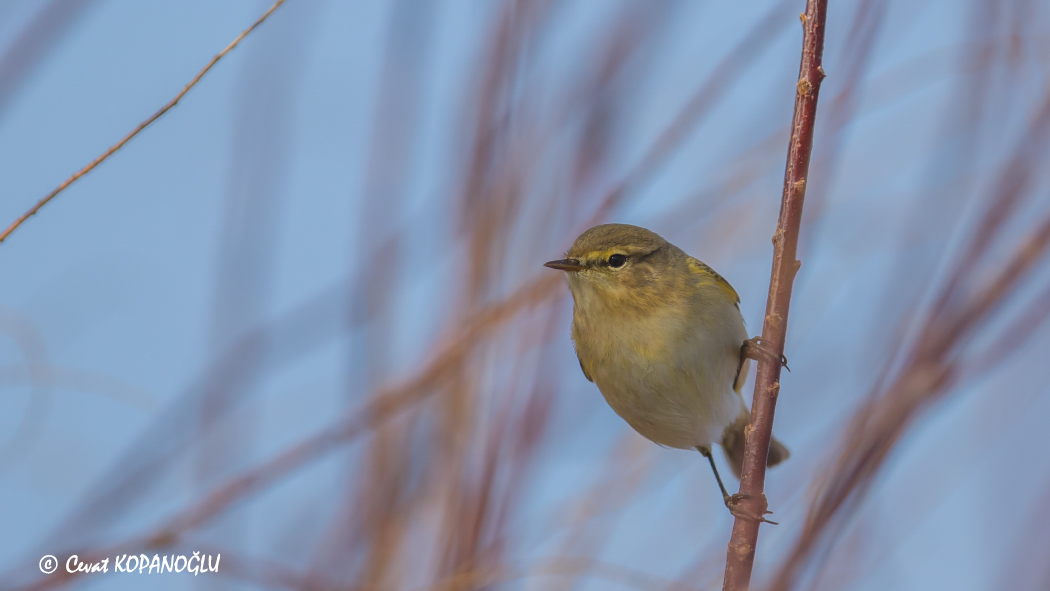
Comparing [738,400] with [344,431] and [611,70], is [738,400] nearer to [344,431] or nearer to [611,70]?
[611,70]

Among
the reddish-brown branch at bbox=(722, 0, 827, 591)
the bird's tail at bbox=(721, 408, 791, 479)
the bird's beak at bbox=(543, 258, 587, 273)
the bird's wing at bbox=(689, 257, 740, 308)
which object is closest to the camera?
the reddish-brown branch at bbox=(722, 0, 827, 591)

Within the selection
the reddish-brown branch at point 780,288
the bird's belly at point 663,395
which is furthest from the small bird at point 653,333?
the reddish-brown branch at point 780,288

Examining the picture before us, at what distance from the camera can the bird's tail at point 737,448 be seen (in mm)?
3379

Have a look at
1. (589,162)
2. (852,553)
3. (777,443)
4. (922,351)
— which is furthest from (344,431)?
(777,443)

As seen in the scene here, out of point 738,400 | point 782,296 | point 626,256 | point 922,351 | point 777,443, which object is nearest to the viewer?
point 922,351

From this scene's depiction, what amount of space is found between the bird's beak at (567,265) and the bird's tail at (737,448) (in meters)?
1.20

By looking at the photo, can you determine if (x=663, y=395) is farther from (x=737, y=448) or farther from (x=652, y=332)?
(x=737, y=448)

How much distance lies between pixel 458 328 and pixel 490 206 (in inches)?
9.6

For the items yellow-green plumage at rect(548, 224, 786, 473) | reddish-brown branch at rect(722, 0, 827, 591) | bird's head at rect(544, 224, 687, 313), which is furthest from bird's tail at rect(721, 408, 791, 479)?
reddish-brown branch at rect(722, 0, 827, 591)

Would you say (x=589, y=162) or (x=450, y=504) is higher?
(x=589, y=162)

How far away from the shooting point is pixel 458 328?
1480 mm

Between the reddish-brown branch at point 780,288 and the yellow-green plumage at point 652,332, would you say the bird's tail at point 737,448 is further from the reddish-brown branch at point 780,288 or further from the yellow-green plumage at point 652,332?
the reddish-brown branch at point 780,288

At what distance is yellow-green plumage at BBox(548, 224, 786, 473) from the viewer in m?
2.46

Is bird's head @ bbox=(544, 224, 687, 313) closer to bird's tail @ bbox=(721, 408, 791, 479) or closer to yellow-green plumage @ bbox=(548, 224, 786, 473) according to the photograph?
yellow-green plumage @ bbox=(548, 224, 786, 473)
